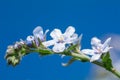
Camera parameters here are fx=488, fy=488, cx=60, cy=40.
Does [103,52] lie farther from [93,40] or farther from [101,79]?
[101,79]

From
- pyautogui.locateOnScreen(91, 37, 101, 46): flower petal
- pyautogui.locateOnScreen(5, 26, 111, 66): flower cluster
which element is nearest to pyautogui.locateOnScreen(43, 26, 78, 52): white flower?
pyautogui.locateOnScreen(5, 26, 111, 66): flower cluster

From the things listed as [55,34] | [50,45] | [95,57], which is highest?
[55,34]

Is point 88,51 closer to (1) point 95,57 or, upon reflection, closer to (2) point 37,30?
(1) point 95,57

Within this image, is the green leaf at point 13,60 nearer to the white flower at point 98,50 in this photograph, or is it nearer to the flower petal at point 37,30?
the flower petal at point 37,30

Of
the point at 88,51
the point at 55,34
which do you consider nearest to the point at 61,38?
the point at 55,34

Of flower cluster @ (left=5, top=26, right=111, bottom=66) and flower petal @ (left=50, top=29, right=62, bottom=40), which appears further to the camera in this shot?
flower petal @ (left=50, top=29, right=62, bottom=40)

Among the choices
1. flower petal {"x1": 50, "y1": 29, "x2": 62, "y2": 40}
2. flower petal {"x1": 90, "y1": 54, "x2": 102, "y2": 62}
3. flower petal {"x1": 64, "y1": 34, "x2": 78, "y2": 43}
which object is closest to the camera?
flower petal {"x1": 90, "y1": 54, "x2": 102, "y2": 62}

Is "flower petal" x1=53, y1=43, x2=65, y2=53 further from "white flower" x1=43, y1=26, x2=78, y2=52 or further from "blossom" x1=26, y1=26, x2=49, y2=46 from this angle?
"blossom" x1=26, y1=26, x2=49, y2=46
